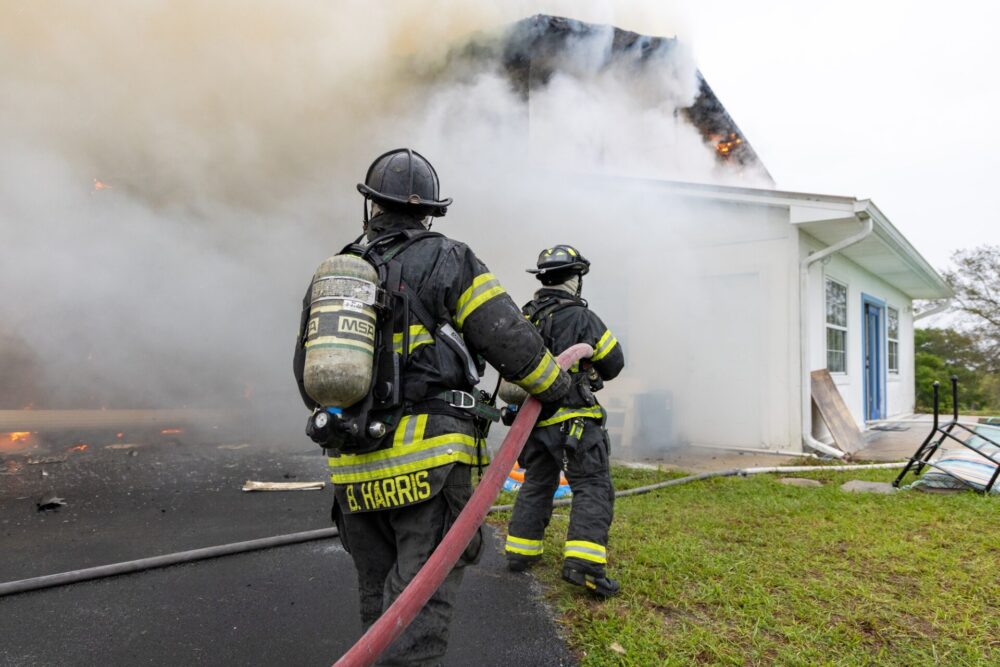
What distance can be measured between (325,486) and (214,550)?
1737 millimetres

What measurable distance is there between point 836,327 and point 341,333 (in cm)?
822

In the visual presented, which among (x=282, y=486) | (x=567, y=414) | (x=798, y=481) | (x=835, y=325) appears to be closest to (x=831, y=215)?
(x=835, y=325)

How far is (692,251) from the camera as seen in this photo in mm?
7160

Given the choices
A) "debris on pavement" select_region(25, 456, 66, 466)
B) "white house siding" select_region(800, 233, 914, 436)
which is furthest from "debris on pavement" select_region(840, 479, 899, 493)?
"debris on pavement" select_region(25, 456, 66, 466)

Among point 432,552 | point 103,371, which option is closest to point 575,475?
point 432,552

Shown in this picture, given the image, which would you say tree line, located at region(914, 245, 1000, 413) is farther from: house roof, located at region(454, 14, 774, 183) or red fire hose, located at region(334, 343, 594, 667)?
red fire hose, located at region(334, 343, 594, 667)

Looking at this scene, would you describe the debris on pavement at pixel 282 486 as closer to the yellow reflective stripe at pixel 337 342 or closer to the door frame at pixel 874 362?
the yellow reflective stripe at pixel 337 342

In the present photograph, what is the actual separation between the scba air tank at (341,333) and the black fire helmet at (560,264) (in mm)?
1701

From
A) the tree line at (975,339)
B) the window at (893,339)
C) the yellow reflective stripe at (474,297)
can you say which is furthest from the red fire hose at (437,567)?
the tree line at (975,339)

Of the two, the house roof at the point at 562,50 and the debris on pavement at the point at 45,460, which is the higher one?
the house roof at the point at 562,50

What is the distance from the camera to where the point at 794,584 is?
256 cm

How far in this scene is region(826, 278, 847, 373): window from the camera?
759 centimetres

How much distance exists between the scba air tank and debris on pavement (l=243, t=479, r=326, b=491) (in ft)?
11.5

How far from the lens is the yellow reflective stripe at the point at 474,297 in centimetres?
163
